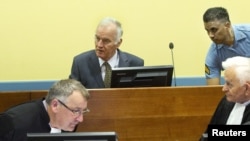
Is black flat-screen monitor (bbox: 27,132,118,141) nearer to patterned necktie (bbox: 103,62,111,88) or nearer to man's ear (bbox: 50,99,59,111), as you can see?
man's ear (bbox: 50,99,59,111)

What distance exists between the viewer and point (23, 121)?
8.72 feet

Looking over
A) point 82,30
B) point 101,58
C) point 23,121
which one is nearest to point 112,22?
point 101,58

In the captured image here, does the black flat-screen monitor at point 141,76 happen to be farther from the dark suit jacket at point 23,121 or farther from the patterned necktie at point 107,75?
the dark suit jacket at point 23,121

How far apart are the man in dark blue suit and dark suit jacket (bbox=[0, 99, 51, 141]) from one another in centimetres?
109

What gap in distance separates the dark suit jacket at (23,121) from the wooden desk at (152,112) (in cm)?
40

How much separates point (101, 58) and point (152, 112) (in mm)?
950

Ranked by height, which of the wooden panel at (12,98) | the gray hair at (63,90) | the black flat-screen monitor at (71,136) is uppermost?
the black flat-screen monitor at (71,136)

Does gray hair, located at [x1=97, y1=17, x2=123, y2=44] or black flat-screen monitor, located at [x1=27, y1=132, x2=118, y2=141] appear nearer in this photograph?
black flat-screen monitor, located at [x1=27, y1=132, x2=118, y2=141]

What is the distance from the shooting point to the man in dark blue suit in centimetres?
388

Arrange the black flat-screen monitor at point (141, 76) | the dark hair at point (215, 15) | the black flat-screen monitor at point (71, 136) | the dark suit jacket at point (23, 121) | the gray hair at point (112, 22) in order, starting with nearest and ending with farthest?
1. the black flat-screen monitor at point (71, 136)
2. the dark suit jacket at point (23, 121)
3. the black flat-screen monitor at point (141, 76)
4. the dark hair at point (215, 15)
5. the gray hair at point (112, 22)

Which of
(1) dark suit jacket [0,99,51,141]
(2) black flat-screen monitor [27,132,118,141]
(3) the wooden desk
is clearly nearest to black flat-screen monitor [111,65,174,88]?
(3) the wooden desk

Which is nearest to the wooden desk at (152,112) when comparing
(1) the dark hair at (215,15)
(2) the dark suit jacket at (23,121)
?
(2) the dark suit jacket at (23,121)

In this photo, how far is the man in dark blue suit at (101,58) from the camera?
388 cm

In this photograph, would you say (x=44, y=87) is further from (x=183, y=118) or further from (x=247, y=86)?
(x=247, y=86)
